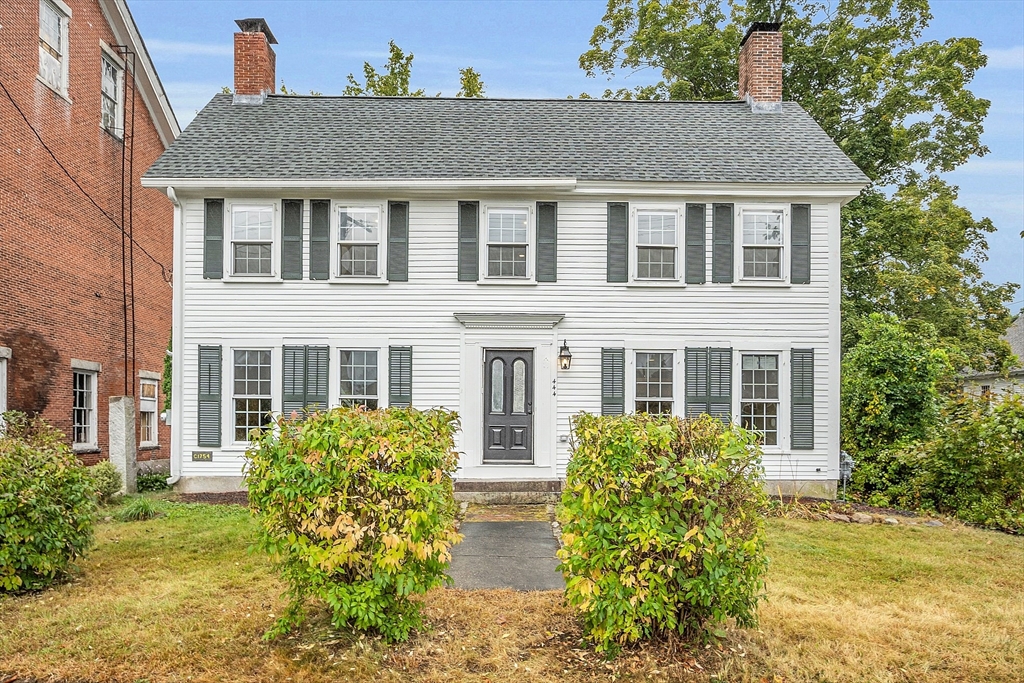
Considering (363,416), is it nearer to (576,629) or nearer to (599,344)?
(576,629)

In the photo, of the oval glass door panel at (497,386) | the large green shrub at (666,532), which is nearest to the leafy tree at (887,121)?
the oval glass door panel at (497,386)

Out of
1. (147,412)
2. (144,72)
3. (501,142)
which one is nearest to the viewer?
(501,142)

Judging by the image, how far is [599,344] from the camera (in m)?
12.5

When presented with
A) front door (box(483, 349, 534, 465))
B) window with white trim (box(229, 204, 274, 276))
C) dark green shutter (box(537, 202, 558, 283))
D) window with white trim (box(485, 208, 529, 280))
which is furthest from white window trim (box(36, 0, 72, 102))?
front door (box(483, 349, 534, 465))

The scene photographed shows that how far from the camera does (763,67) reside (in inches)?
585

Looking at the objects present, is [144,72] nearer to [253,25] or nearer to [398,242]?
[253,25]

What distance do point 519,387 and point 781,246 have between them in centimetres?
499

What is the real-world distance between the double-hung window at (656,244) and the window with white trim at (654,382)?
4.47 feet

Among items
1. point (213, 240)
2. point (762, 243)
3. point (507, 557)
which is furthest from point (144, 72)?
point (507, 557)

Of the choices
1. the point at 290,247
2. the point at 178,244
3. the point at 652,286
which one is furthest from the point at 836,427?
the point at 178,244

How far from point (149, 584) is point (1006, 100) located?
21689 millimetres

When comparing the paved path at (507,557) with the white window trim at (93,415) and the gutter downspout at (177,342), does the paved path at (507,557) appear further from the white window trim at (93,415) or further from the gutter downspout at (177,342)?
the white window trim at (93,415)

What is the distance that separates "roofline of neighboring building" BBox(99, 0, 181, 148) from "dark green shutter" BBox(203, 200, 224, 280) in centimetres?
695

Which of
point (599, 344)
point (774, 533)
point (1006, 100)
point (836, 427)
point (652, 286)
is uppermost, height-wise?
point (1006, 100)
